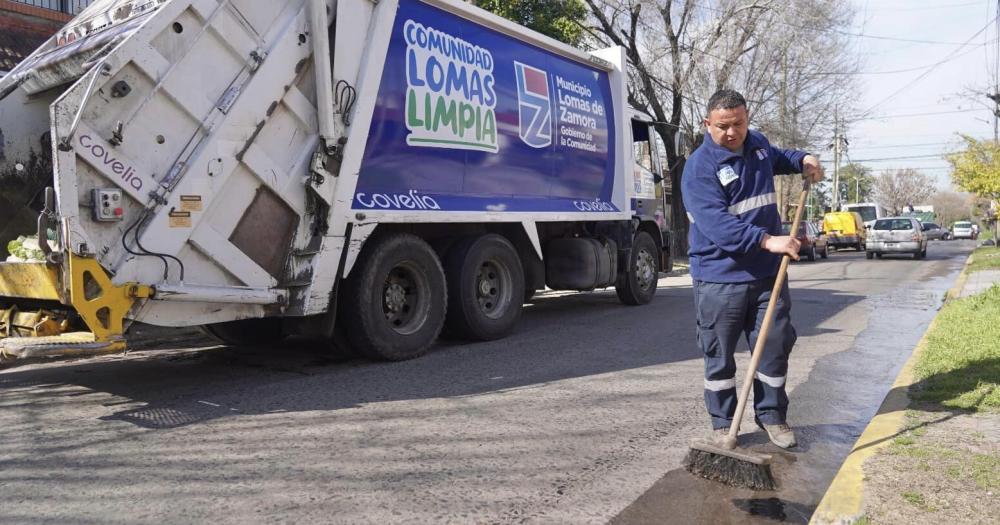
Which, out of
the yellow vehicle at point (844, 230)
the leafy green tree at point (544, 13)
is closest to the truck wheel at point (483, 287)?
the leafy green tree at point (544, 13)

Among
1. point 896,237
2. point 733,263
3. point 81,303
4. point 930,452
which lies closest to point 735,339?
point 733,263

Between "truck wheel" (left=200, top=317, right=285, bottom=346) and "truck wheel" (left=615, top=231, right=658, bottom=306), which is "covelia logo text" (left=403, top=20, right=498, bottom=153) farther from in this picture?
"truck wheel" (left=615, top=231, right=658, bottom=306)

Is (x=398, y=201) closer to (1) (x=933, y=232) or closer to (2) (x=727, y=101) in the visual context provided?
(2) (x=727, y=101)

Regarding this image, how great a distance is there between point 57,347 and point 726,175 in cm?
419

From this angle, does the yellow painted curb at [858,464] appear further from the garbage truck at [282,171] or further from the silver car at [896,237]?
the silver car at [896,237]

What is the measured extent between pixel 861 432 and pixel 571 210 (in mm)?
5066

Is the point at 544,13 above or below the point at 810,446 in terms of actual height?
above

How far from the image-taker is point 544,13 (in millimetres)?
18078

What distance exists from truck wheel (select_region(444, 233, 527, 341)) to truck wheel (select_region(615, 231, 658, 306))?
2.79m

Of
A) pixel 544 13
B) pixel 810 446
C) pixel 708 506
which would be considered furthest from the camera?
pixel 544 13

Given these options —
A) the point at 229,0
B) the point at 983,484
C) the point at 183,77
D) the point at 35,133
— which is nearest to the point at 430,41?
the point at 229,0

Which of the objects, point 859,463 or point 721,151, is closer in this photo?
point 859,463

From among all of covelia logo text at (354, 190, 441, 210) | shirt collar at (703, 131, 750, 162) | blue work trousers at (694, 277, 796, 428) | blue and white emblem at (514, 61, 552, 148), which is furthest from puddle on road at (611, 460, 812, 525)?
blue and white emblem at (514, 61, 552, 148)

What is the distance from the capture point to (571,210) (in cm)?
920
